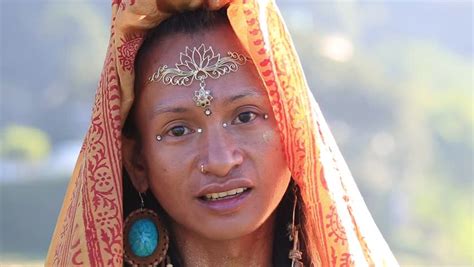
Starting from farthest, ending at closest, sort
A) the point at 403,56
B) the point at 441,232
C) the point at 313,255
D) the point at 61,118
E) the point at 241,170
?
the point at 403,56, the point at 61,118, the point at 441,232, the point at 313,255, the point at 241,170

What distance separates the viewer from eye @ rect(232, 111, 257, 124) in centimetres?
272

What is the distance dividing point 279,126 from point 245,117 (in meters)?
0.09

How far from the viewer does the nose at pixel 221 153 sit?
2.63 metres

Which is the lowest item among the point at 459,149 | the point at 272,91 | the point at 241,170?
the point at 241,170

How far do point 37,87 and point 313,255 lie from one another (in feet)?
72.0

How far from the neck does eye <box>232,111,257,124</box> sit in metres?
0.34

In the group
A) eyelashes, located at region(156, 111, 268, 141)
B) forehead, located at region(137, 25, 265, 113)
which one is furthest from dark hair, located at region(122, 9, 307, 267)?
eyelashes, located at region(156, 111, 268, 141)

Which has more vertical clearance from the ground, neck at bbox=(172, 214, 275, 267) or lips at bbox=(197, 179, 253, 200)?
lips at bbox=(197, 179, 253, 200)

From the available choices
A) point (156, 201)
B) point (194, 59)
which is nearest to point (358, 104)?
point (156, 201)

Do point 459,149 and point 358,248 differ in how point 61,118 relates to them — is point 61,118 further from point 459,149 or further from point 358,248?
point 358,248

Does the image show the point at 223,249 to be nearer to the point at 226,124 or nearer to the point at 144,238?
the point at 144,238

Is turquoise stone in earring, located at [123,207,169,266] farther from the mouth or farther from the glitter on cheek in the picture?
the glitter on cheek

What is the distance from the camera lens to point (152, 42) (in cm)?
282

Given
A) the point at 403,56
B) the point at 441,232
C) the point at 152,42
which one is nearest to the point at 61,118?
the point at 441,232
